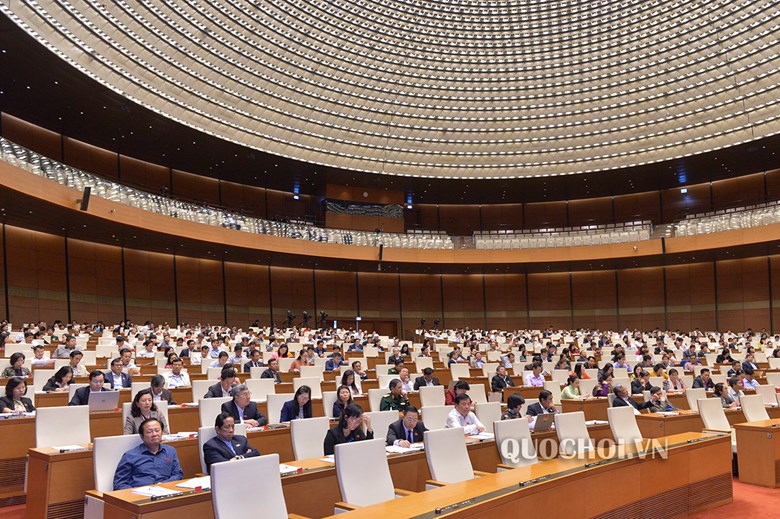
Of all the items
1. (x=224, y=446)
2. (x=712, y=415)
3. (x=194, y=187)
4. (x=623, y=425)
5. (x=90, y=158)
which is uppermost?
(x=90, y=158)

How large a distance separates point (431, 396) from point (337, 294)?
27505 millimetres

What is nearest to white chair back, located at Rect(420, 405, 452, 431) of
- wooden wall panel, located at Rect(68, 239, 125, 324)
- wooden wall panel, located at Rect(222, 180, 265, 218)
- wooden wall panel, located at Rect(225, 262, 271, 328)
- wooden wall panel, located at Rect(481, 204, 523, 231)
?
wooden wall panel, located at Rect(68, 239, 125, 324)

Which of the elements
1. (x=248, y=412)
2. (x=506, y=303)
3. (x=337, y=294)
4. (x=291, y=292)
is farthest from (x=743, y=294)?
(x=248, y=412)

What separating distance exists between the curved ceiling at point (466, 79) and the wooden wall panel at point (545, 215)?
7.28 metres

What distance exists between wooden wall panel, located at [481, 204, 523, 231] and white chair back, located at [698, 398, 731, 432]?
3205cm

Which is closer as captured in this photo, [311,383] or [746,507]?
[746,507]

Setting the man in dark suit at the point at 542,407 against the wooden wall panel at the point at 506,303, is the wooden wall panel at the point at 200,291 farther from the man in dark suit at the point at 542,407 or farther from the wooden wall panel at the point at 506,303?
the man in dark suit at the point at 542,407

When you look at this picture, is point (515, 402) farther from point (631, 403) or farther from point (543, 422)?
point (631, 403)

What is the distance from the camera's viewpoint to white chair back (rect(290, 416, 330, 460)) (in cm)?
707

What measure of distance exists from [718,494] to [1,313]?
2268 centimetres

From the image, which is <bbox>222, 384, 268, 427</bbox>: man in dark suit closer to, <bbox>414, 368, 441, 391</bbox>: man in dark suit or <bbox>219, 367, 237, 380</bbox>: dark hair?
<bbox>219, 367, 237, 380</bbox>: dark hair

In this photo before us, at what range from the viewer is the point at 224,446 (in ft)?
20.8

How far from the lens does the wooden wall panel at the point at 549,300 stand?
1599 inches

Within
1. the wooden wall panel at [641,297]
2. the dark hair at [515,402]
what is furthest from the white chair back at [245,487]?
the wooden wall panel at [641,297]
